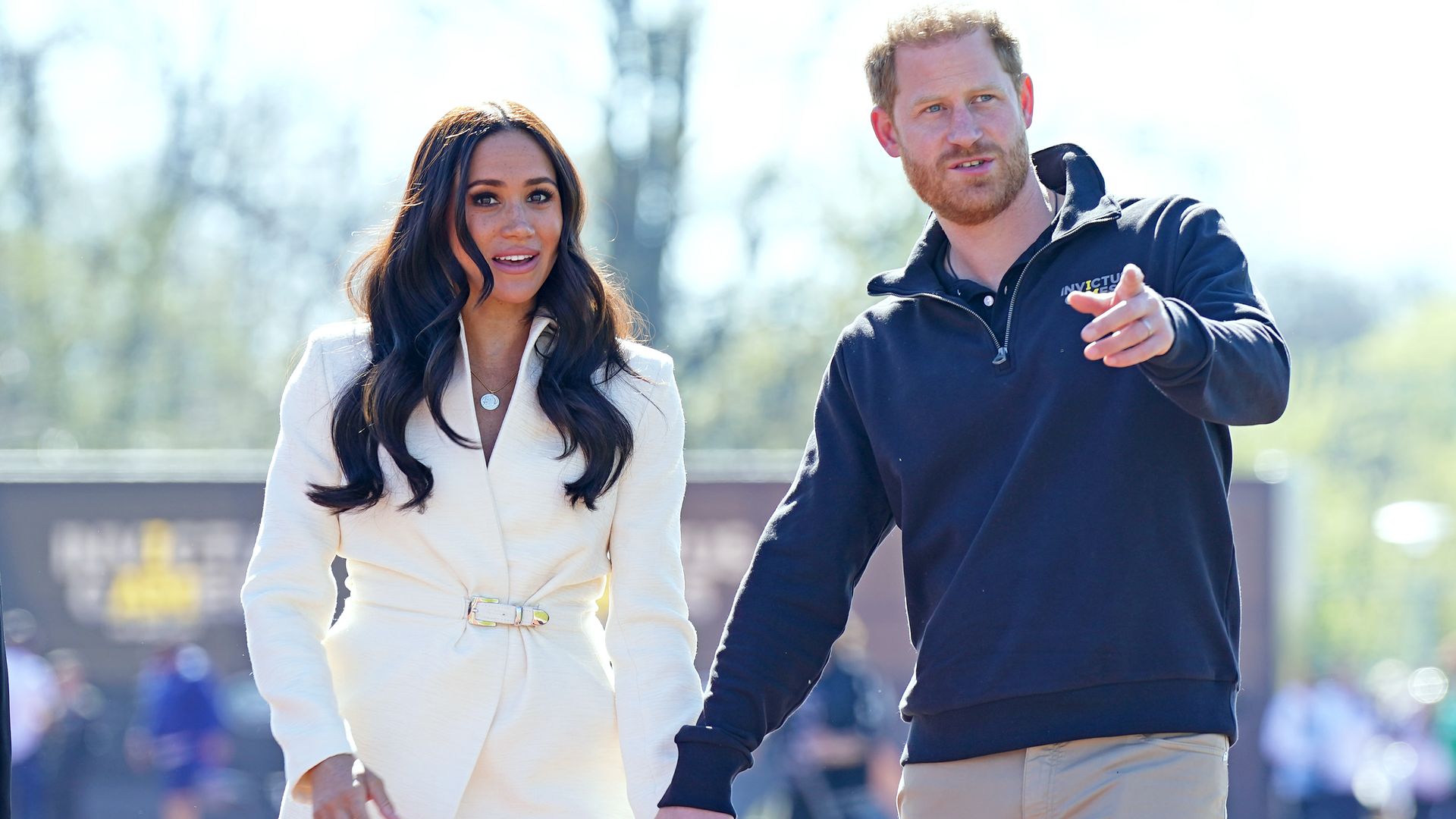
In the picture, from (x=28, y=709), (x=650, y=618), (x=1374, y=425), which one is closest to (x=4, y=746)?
(x=650, y=618)

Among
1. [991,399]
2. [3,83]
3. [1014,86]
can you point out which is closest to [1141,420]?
[991,399]

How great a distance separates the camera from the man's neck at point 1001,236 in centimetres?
310

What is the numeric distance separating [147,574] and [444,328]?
10.9m

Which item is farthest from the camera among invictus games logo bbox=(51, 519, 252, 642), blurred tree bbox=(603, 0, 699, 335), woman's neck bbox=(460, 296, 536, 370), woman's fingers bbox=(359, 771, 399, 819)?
blurred tree bbox=(603, 0, 699, 335)

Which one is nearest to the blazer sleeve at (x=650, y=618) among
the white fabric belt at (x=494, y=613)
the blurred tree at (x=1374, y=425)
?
the white fabric belt at (x=494, y=613)

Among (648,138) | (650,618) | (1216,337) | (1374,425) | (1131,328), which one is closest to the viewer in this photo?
(1131,328)

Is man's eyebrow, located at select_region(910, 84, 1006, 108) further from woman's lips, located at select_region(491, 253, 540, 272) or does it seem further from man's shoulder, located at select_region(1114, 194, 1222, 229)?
woman's lips, located at select_region(491, 253, 540, 272)

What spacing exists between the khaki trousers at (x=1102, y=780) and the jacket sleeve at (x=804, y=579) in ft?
1.25

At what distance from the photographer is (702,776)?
116 inches

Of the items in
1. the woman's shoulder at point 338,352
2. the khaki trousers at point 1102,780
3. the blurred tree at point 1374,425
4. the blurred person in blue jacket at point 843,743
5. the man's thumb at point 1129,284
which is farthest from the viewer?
the blurred tree at point 1374,425

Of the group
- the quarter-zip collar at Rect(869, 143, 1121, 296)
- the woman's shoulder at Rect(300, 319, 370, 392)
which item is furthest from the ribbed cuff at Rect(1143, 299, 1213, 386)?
the woman's shoulder at Rect(300, 319, 370, 392)

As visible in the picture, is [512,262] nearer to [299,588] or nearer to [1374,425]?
[299,588]

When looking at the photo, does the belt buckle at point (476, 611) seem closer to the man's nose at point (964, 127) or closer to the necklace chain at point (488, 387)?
the necklace chain at point (488, 387)

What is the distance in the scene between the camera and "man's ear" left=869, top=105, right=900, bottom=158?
322 centimetres
